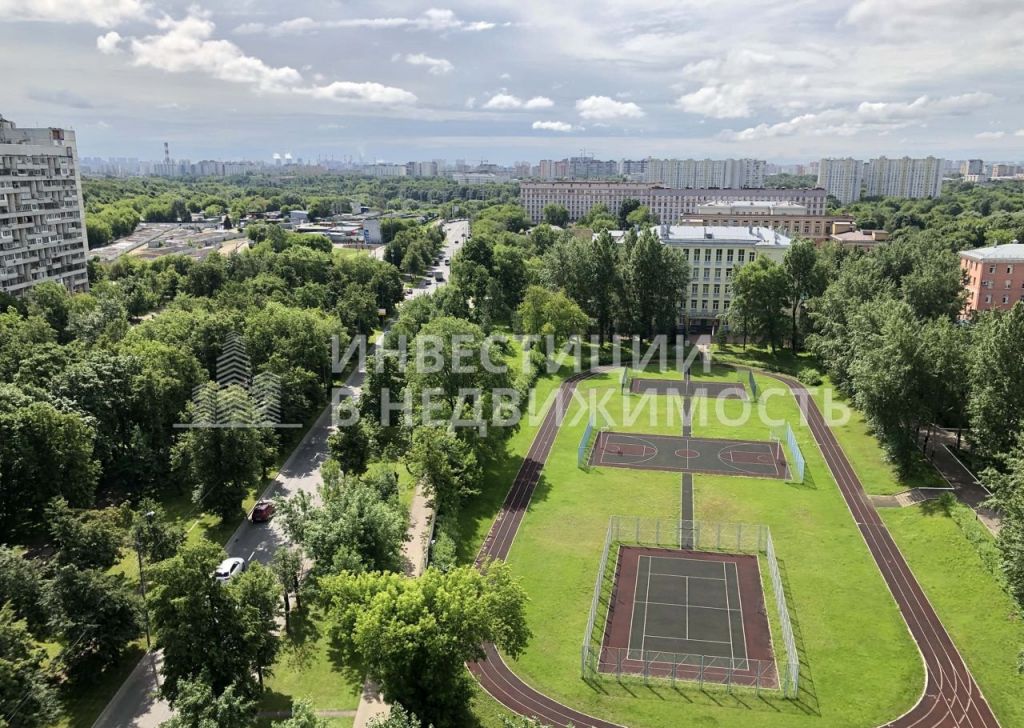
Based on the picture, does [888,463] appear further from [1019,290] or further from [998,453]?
[1019,290]

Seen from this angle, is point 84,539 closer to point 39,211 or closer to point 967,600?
point 967,600

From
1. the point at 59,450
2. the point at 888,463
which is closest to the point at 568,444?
the point at 888,463

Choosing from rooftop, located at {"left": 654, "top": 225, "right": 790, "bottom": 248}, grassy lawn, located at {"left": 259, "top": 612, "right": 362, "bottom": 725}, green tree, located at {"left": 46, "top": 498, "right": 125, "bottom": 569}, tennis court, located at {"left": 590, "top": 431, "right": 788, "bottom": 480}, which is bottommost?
grassy lawn, located at {"left": 259, "top": 612, "right": 362, "bottom": 725}

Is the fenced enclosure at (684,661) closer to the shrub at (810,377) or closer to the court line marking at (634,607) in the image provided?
the court line marking at (634,607)

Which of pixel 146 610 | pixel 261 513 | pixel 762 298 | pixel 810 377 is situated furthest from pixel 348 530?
pixel 762 298

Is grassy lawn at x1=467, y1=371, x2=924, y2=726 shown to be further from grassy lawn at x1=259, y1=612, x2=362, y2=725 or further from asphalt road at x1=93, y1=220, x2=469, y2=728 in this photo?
asphalt road at x1=93, y1=220, x2=469, y2=728

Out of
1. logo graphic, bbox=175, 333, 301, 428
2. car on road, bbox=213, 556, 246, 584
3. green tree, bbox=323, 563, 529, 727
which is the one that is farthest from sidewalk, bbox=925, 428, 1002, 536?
logo graphic, bbox=175, 333, 301, 428

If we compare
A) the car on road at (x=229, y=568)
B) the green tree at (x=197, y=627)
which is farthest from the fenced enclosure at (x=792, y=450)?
the green tree at (x=197, y=627)
